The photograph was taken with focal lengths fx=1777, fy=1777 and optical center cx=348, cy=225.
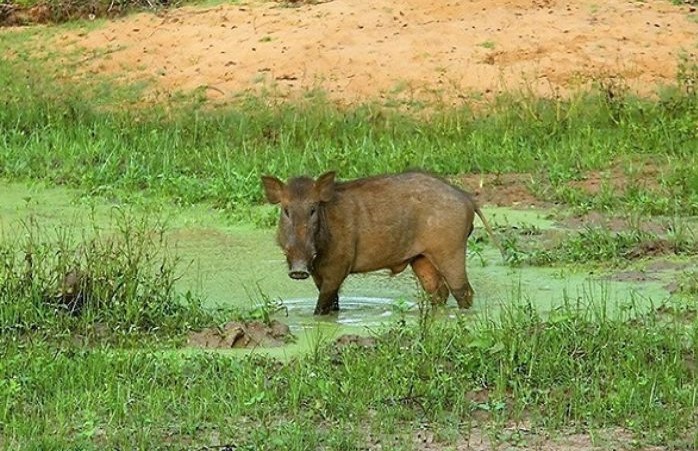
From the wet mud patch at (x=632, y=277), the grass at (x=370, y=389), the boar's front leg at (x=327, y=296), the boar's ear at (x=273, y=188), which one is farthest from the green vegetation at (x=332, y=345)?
the boar's ear at (x=273, y=188)

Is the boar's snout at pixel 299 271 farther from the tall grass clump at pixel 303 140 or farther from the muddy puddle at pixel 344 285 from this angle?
the tall grass clump at pixel 303 140

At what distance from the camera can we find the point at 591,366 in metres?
7.82

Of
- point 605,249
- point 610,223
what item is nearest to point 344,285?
point 605,249

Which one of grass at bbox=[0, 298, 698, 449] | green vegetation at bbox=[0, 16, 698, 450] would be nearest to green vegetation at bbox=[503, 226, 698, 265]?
green vegetation at bbox=[0, 16, 698, 450]

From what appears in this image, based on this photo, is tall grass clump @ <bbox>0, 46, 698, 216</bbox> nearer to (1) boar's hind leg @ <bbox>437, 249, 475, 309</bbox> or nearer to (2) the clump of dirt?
(1) boar's hind leg @ <bbox>437, 249, 475, 309</bbox>

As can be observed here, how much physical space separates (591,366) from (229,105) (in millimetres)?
8442

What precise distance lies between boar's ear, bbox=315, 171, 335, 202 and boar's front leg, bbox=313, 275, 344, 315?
45cm

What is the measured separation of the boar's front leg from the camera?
384 inches

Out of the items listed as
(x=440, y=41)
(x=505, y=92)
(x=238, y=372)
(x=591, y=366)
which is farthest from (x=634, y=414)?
(x=440, y=41)

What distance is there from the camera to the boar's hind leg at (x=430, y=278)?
396 inches

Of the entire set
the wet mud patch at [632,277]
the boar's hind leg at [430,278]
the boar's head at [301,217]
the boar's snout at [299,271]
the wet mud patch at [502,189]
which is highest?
the boar's head at [301,217]

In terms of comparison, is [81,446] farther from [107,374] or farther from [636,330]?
[636,330]

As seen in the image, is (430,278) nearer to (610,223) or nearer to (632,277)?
(632,277)

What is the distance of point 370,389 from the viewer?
7.43 meters
